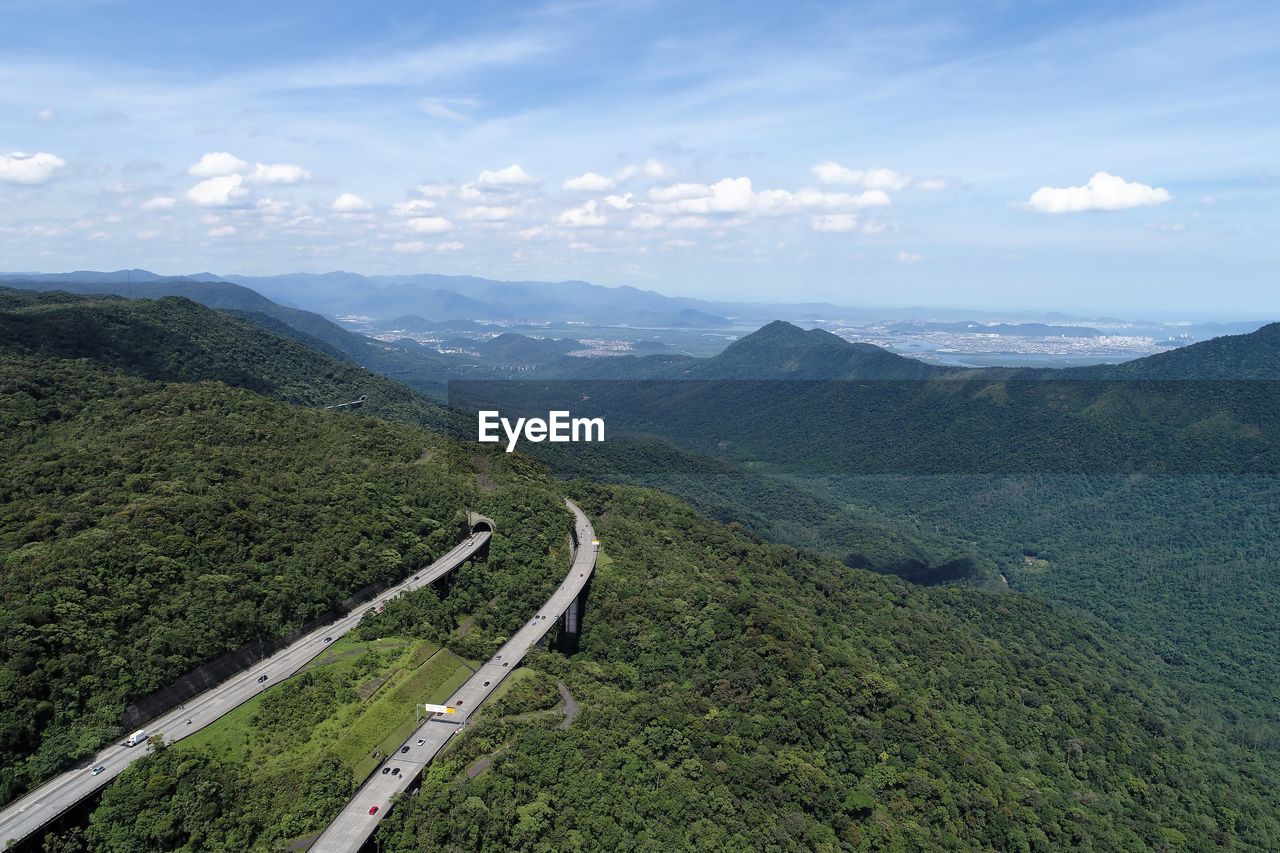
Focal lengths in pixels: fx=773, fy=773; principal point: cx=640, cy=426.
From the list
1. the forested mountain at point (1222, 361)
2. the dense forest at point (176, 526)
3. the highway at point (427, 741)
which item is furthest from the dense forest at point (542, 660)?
the forested mountain at point (1222, 361)

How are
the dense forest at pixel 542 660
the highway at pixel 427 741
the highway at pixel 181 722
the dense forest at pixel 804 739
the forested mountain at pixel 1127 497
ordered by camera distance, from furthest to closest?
1. the forested mountain at pixel 1127 497
2. the dense forest at pixel 804 739
3. the dense forest at pixel 542 660
4. the highway at pixel 427 741
5. the highway at pixel 181 722

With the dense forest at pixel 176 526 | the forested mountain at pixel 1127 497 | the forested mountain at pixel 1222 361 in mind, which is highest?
the forested mountain at pixel 1222 361

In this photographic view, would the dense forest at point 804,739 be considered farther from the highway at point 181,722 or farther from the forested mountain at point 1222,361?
the forested mountain at point 1222,361

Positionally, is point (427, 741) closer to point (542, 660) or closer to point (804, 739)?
point (542, 660)

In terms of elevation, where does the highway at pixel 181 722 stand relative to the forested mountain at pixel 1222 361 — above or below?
below

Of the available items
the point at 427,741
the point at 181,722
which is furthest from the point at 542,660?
the point at 181,722
